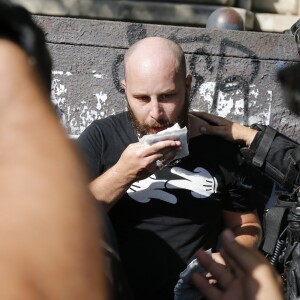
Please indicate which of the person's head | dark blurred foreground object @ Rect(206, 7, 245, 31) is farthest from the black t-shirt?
dark blurred foreground object @ Rect(206, 7, 245, 31)

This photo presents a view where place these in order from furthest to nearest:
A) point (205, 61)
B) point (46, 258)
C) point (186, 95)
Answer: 1. point (205, 61)
2. point (186, 95)
3. point (46, 258)

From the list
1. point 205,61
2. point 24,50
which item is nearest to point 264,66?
point 205,61

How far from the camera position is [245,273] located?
1.23m

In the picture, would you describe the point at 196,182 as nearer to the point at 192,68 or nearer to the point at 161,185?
the point at 161,185

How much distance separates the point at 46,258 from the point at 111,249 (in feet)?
1.11

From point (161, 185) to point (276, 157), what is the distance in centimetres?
78

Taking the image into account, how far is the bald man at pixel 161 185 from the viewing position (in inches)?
108

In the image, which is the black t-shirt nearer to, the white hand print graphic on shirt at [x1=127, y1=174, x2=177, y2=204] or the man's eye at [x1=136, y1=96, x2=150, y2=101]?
the white hand print graphic on shirt at [x1=127, y1=174, x2=177, y2=204]

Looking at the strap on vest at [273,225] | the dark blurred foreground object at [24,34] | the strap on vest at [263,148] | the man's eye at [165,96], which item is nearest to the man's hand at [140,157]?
the man's eye at [165,96]

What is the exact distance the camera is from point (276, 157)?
3.38m

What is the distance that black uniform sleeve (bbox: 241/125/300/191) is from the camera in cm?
333

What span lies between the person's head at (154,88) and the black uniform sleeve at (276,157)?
55 centimetres

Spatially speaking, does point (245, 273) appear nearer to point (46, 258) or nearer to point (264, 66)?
point (46, 258)

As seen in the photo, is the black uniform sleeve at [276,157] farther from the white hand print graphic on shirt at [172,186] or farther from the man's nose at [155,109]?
the man's nose at [155,109]
